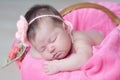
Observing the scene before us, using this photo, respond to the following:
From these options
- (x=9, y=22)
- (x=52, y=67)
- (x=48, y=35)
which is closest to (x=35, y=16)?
(x=48, y=35)

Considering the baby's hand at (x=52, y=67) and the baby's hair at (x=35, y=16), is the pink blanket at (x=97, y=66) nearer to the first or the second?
the baby's hand at (x=52, y=67)

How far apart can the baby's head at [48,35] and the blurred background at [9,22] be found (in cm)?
33

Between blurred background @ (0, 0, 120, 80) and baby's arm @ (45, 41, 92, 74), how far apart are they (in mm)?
329

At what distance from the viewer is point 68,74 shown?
3.44ft

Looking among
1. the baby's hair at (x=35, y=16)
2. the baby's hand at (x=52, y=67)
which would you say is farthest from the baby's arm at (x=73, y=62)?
the baby's hair at (x=35, y=16)

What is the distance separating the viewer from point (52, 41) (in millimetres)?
1082

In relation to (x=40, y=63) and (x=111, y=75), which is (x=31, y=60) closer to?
(x=40, y=63)

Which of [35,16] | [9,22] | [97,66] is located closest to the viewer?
[97,66]

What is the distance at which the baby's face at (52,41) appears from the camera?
1077 millimetres

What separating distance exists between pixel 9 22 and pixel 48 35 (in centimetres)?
85

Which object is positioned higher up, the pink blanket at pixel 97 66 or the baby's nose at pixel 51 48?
the baby's nose at pixel 51 48

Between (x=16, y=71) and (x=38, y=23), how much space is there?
0.39 m

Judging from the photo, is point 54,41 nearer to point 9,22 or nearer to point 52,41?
point 52,41

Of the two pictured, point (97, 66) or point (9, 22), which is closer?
point (97, 66)
